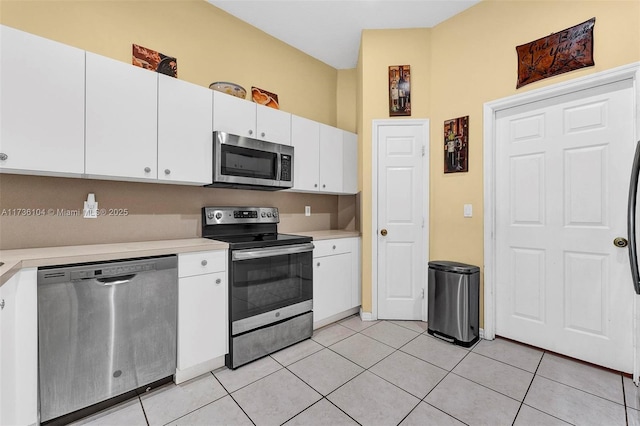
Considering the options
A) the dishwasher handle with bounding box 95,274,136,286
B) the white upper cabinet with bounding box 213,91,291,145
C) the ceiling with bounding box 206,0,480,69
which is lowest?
the dishwasher handle with bounding box 95,274,136,286

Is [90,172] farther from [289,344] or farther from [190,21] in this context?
[289,344]

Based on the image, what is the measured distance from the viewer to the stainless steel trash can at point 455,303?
2420 millimetres

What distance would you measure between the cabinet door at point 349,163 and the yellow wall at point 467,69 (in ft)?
0.66

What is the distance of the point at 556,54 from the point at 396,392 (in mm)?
2782

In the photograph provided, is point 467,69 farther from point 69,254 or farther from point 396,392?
point 69,254

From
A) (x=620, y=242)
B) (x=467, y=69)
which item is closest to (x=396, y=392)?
(x=620, y=242)

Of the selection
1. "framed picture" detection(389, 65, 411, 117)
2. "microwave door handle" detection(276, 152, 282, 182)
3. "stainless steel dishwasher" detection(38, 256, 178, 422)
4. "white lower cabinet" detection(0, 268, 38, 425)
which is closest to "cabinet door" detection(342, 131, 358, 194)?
"framed picture" detection(389, 65, 411, 117)

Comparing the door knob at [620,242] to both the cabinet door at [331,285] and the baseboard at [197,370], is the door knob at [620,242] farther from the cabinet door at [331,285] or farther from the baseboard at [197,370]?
the baseboard at [197,370]

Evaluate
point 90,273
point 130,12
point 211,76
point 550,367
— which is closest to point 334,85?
point 211,76

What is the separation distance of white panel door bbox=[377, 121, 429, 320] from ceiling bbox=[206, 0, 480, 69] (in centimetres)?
107

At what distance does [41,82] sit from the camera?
1.55 metres

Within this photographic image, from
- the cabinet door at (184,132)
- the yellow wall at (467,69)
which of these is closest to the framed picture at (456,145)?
the yellow wall at (467,69)

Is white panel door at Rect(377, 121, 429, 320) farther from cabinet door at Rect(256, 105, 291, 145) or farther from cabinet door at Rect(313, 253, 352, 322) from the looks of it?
cabinet door at Rect(256, 105, 291, 145)

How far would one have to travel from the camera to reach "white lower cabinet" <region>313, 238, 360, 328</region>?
268 cm
